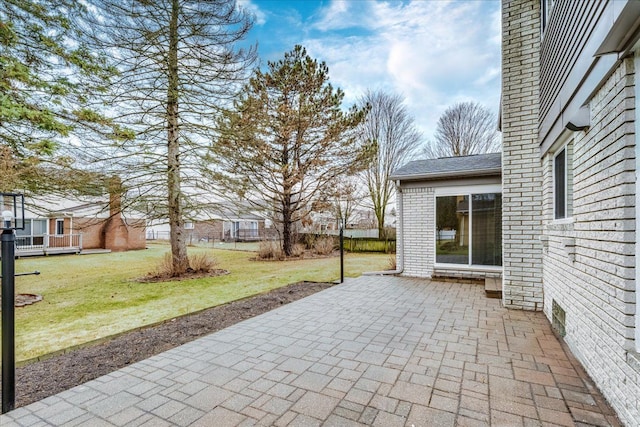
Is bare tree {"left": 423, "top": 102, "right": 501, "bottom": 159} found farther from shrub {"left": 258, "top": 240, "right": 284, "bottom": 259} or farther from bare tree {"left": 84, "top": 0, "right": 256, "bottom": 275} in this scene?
bare tree {"left": 84, "top": 0, "right": 256, "bottom": 275}

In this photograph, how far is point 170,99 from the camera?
910 cm

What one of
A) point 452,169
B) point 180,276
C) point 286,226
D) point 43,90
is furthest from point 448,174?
point 286,226

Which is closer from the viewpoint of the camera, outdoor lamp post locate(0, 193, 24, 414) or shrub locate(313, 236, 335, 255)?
outdoor lamp post locate(0, 193, 24, 414)

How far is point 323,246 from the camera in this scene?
1669 centimetres

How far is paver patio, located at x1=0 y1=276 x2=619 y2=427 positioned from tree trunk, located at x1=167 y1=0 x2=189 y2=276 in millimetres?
6109

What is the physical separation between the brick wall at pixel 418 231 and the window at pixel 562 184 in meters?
3.85

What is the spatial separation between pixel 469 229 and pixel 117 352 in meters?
7.54

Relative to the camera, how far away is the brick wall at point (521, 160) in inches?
210

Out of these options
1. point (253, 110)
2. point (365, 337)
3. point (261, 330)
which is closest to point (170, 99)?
point (253, 110)

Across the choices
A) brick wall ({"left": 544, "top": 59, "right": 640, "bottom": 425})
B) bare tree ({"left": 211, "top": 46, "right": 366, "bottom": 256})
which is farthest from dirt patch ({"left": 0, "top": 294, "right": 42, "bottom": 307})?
brick wall ({"left": 544, "top": 59, "right": 640, "bottom": 425})

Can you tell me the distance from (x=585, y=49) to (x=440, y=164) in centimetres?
654

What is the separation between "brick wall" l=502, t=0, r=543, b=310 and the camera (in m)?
5.34

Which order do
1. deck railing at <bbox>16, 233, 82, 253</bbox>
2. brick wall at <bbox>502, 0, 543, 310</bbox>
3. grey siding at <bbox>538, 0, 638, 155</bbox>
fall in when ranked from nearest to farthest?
grey siding at <bbox>538, 0, 638, 155</bbox> < brick wall at <bbox>502, 0, 543, 310</bbox> < deck railing at <bbox>16, 233, 82, 253</bbox>

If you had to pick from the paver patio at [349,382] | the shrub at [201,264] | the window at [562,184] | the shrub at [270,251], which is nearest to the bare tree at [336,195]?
the shrub at [270,251]
